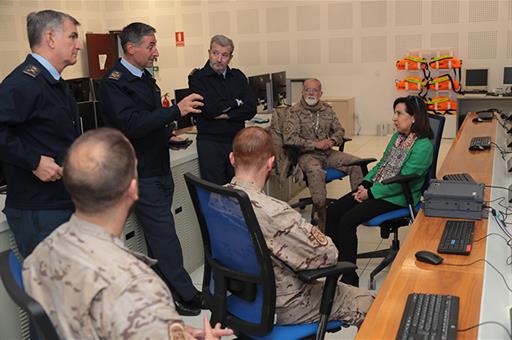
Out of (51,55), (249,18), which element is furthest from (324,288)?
(249,18)

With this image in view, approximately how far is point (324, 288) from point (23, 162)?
4.24 ft

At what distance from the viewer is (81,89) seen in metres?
5.56

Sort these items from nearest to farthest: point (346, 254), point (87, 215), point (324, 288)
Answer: point (87, 215), point (324, 288), point (346, 254)

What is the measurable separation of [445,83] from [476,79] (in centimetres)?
48

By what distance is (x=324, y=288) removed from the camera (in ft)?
6.60

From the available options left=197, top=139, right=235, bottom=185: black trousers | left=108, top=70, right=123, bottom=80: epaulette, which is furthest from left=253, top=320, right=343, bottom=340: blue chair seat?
left=197, top=139, right=235, bottom=185: black trousers

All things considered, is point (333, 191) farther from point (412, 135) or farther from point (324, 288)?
point (324, 288)

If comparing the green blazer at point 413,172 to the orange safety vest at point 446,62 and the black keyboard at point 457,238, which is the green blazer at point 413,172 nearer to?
the black keyboard at point 457,238

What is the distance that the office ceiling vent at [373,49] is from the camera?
8828 mm

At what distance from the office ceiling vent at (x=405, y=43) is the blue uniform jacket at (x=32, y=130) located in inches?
288

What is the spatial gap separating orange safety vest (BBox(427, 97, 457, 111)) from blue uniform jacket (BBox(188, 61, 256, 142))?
5207mm

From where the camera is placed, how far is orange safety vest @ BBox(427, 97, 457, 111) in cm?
831

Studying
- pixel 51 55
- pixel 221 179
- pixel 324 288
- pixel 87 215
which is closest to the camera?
pixel 87 215

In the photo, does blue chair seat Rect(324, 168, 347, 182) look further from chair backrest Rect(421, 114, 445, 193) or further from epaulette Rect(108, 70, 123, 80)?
epaulette Rect(108, 70, 123, 80)
